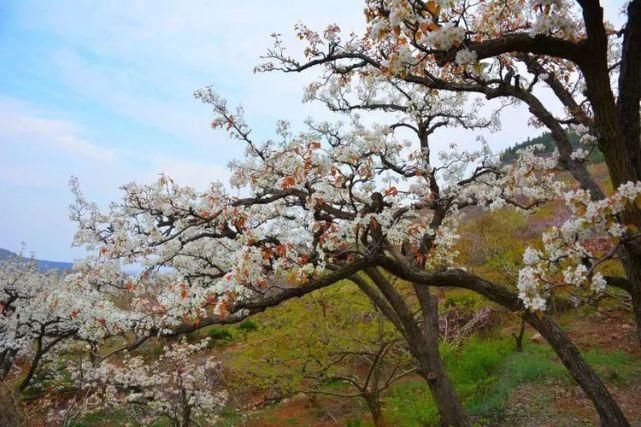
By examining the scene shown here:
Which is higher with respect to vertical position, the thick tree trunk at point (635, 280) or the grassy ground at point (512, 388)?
the thick tree trunk at point (635, 280)

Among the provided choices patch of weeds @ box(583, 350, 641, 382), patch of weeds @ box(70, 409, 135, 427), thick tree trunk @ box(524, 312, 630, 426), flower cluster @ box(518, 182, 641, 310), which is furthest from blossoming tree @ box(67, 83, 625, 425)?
patch of weeds @ box(70, 409, 135, 427)

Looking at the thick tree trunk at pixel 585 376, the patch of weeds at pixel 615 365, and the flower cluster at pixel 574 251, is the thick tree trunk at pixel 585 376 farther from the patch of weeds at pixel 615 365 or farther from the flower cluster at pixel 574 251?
the patch of weeds at pixel 615 365

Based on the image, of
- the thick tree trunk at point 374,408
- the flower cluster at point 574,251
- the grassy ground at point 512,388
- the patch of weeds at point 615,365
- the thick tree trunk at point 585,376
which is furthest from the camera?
the patch of weeds at point 615,365

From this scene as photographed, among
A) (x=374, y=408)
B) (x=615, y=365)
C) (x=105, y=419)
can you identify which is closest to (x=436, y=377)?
(x=374, y=408)

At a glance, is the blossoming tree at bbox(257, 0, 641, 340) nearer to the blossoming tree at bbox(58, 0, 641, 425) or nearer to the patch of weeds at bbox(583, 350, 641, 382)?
the blossoming tree at bbox(58, 0, 641, 425)

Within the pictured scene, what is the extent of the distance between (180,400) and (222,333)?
10989mm


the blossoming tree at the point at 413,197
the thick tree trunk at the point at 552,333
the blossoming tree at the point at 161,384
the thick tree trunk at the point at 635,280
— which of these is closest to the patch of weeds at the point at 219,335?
the blossoming tree at the point at 161,384

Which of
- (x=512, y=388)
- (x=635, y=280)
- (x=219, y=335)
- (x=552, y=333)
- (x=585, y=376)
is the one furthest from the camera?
(x=219, y=335)

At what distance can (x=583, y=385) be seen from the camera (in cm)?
484

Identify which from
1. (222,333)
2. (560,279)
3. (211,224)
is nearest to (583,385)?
(560,279)

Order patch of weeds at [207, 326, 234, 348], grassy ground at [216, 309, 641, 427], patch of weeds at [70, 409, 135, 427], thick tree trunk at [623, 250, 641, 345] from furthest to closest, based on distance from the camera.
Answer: patch of weeds at [207, 326, 234, 348], patch of weeds at [70, 409, 135, 427], grassy ground at [216, 309, 641, 427], thick tree trunk at [623, 250, 641, 345]

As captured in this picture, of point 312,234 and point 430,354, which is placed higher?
point 312,234

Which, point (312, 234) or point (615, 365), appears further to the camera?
point (615, 365)

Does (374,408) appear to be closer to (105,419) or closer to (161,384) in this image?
(161,384)
